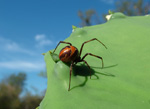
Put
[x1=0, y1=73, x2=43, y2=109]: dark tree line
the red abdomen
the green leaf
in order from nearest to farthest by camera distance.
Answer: the green leaf → the red abdomen → [x1=0, y1=73, x2=43, y2=109]: dark tree line

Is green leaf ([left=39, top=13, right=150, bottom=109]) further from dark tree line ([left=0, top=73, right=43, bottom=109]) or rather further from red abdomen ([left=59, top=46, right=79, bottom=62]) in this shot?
dark tree line ([left=0, top=73, right=43, bottom=109])

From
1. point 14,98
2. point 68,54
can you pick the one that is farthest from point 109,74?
point 14,98

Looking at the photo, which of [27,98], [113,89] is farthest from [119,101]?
[27,98]

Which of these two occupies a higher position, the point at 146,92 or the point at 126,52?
the point at 126,52

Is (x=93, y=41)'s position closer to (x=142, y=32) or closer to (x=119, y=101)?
(x=142, y=32)

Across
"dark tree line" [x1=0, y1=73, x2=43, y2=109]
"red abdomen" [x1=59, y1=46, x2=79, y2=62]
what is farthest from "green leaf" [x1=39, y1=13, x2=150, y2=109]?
"dark tree line" [x1=0, y1=73, x2=43, y2=109]

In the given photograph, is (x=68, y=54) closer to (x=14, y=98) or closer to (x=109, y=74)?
(x=109, y=74)
